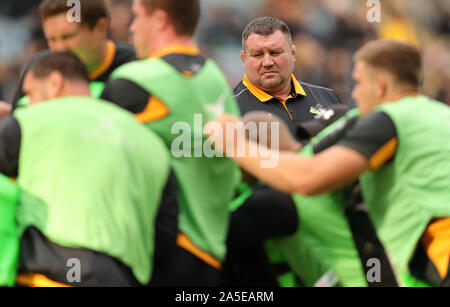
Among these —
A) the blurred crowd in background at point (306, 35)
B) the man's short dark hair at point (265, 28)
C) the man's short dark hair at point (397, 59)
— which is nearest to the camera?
the man's short dark hair at point (397, 59)

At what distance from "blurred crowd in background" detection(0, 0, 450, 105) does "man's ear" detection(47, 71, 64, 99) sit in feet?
18.4

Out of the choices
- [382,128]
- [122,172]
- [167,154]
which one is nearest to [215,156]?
[167,154]

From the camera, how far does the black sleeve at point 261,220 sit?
11.7ft

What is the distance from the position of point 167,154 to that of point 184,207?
271 millimetres

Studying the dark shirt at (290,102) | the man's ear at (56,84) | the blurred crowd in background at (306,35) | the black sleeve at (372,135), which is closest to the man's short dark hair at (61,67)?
the man's ear at (56,84)

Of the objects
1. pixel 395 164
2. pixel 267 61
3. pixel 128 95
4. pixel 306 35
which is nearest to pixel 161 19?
pixel 128 95

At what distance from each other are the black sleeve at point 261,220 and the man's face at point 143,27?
0.91 meters

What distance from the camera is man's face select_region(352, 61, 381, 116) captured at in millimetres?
3424

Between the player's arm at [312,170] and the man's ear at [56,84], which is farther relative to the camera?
the man's ear at [56,84]

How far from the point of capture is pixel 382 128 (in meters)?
3.20

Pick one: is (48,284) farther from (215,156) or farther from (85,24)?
(85,24)

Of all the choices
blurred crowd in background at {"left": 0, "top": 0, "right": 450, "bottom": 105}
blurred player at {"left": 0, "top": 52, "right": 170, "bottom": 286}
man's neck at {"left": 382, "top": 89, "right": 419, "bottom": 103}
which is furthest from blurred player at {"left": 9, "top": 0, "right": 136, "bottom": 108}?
blurred crowd in background at {"left": 0, "top": 0, "right": 450, "bottom": 105}

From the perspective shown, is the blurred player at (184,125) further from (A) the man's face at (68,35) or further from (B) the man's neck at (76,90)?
(A) the man's face at (68,35)

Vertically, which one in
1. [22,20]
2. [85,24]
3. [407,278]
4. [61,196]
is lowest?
[407,278]
